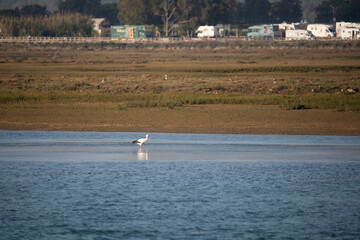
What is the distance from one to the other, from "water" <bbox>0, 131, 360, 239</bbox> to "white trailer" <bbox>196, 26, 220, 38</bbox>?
130 metres

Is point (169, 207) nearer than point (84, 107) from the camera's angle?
Yes

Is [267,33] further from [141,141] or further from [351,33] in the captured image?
[141,141]

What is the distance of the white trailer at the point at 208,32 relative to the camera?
155 meters

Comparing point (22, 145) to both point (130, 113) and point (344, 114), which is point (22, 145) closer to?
point (130, 113)

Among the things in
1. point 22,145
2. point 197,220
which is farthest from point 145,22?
point 197,220

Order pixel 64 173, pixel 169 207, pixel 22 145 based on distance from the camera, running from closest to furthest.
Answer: pixel 169 207, pixel 64 173, pixel 22 145

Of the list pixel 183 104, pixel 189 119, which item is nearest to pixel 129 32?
pixel 183 104

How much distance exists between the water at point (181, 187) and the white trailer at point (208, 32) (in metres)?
130

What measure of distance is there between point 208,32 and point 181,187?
139 metres

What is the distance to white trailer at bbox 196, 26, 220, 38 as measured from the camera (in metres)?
155

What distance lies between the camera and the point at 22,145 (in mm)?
25469

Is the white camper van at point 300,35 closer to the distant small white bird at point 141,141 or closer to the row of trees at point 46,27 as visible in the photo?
the row of trees at point 46,27

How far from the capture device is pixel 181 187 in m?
18.7

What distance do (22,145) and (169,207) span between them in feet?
36.3
